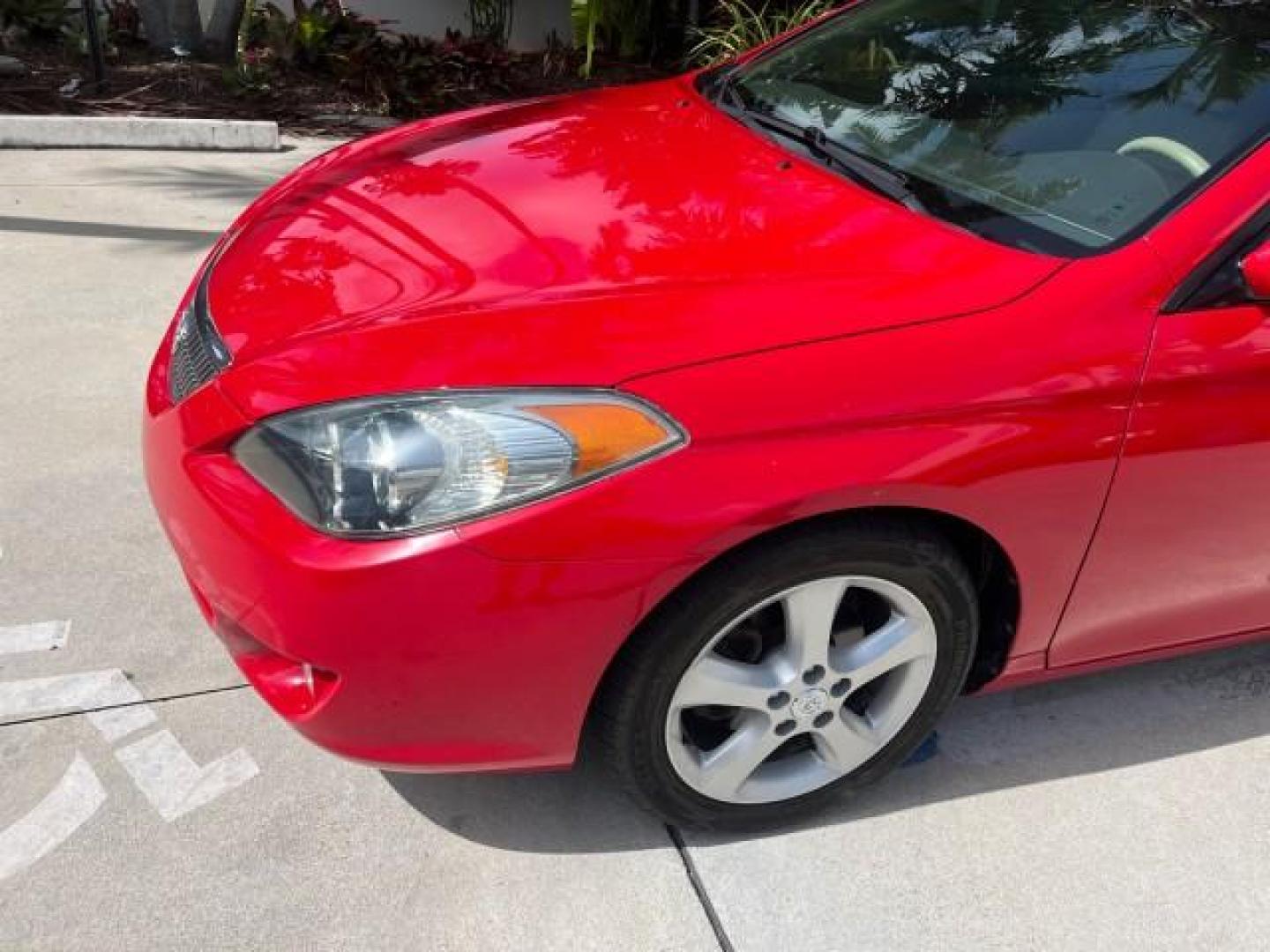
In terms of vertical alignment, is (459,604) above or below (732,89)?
below

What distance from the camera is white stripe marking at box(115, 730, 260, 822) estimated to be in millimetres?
2234

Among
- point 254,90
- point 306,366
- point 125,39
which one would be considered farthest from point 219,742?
point 125,39

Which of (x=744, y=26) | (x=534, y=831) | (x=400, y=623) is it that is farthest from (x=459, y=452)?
(x=744, y=26)

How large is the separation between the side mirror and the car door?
0.01 metres

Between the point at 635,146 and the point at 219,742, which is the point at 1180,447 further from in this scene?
the point at 219,742

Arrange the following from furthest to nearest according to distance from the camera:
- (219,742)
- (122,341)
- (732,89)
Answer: (122,341)
(732,89)
(219,742)

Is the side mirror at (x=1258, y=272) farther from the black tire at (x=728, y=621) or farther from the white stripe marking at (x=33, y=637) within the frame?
the white stripe marking at (x=33, y=637)

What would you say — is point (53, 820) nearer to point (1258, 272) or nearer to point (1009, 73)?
point (1258, 272)

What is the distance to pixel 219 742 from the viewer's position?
238cm

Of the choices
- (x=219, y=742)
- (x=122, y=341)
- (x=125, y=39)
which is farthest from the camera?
(x=125, y=39)

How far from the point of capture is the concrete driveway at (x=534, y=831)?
206 centimetres

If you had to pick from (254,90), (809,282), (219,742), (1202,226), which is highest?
(1202,226)

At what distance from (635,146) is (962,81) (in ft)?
2.51

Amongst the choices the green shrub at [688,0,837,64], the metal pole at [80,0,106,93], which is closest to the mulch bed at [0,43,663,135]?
the metal pole at [80,0,106,93]
